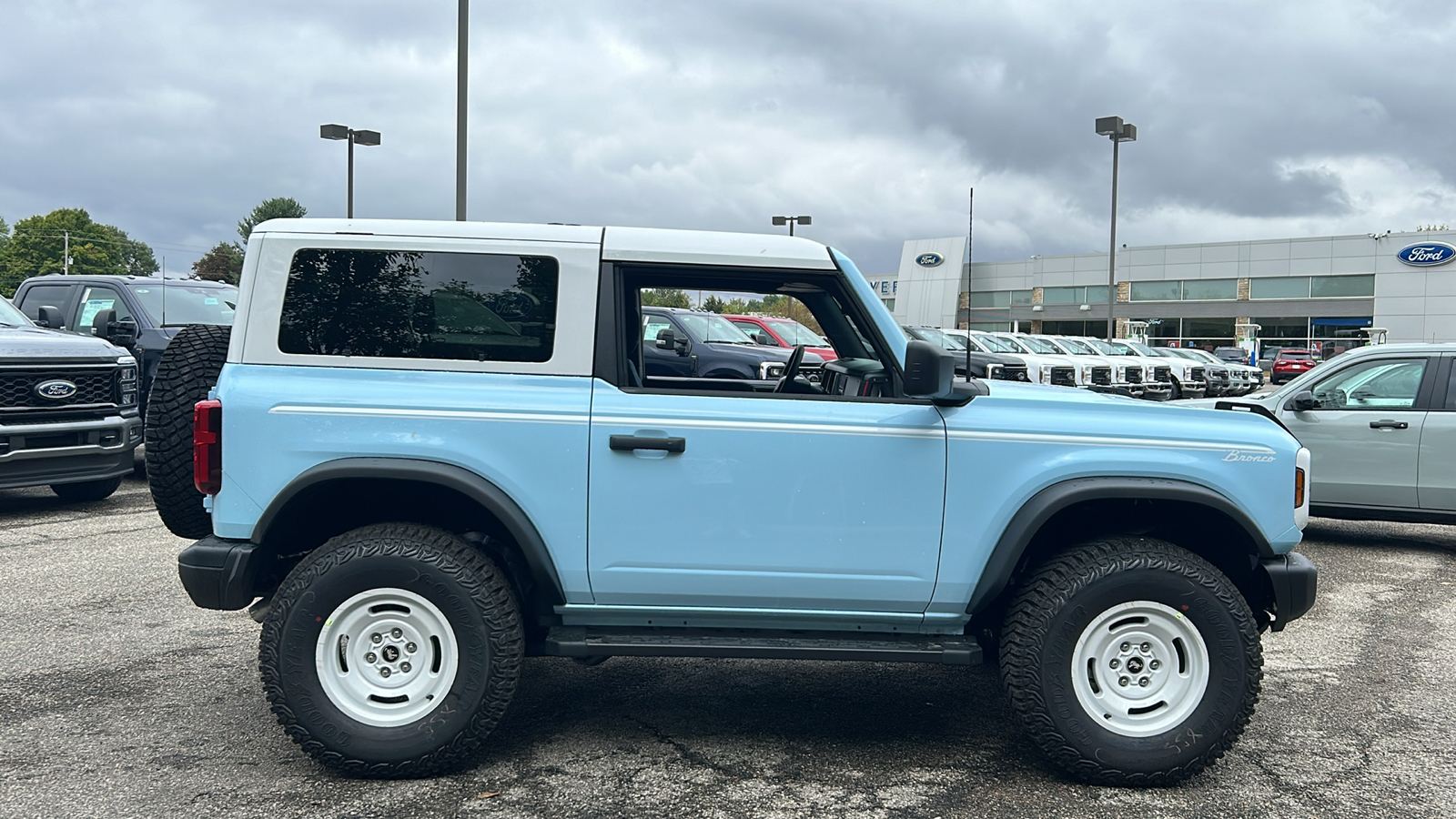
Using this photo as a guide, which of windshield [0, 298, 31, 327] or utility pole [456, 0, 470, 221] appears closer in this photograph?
windshield [0, 298, 31, 327]

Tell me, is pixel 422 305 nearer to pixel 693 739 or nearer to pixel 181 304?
pixel 693 739

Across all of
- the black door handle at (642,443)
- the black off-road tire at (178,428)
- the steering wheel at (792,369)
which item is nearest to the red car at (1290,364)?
the steering wheel at (792,369)

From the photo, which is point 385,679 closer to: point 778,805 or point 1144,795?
point 778,805

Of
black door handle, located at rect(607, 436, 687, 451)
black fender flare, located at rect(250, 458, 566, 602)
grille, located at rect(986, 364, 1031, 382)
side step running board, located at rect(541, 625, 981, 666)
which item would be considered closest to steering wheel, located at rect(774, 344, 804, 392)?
black door handle, located at rect(607, 436, 687, 451)

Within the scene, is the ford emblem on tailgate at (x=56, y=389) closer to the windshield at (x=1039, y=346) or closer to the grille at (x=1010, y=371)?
the grille at (x=1010, y=371)

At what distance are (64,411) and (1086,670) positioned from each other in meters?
8.16

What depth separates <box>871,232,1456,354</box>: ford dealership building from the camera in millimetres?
51875

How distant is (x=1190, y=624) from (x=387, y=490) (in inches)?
110

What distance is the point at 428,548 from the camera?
11.8ft

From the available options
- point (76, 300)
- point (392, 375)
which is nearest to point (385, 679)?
point (392, 375)

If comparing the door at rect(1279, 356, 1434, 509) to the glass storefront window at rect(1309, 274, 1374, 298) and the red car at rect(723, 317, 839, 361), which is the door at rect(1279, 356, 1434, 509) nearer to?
the red car at rect(723, 317, 839, 361)

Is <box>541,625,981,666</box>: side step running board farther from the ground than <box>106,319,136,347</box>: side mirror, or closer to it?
closer to it

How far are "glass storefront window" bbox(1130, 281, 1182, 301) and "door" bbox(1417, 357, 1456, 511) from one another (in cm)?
5589

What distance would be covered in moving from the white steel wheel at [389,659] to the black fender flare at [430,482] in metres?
0.37
